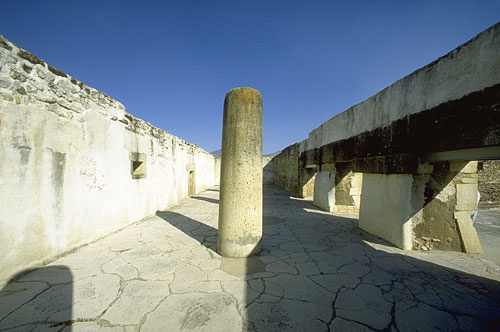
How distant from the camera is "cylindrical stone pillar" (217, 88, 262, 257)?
292 cm

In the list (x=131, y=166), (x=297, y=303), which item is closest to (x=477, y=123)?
(x=297, y=303)

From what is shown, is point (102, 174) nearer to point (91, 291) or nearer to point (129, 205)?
point (129, 205)

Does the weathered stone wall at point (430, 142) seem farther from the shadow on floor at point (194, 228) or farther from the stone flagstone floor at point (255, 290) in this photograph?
the shadow on floor at point (194, 228)

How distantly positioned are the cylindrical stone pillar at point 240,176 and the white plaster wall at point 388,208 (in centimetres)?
242

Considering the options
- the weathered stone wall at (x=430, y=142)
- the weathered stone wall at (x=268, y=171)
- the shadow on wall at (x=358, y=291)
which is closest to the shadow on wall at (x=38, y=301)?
the shadow on wall at (x=358, y=291)

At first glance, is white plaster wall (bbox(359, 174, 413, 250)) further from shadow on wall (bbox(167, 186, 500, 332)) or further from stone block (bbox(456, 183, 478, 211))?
stone block (bbox(456, 183, 478, 211))

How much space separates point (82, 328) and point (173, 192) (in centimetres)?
564

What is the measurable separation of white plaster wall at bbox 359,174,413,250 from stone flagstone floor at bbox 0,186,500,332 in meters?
0.28

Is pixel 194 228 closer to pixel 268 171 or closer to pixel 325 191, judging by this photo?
pixel 325 191

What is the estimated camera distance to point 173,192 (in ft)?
23.2

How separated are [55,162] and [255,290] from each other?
303 cm

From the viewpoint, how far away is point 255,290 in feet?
7.04

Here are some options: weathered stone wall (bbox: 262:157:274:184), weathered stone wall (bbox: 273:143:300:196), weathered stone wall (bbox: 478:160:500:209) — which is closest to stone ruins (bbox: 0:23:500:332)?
weathered stone wall (bbox: 273:143:300:196)

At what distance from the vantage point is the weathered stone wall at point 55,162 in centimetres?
221
